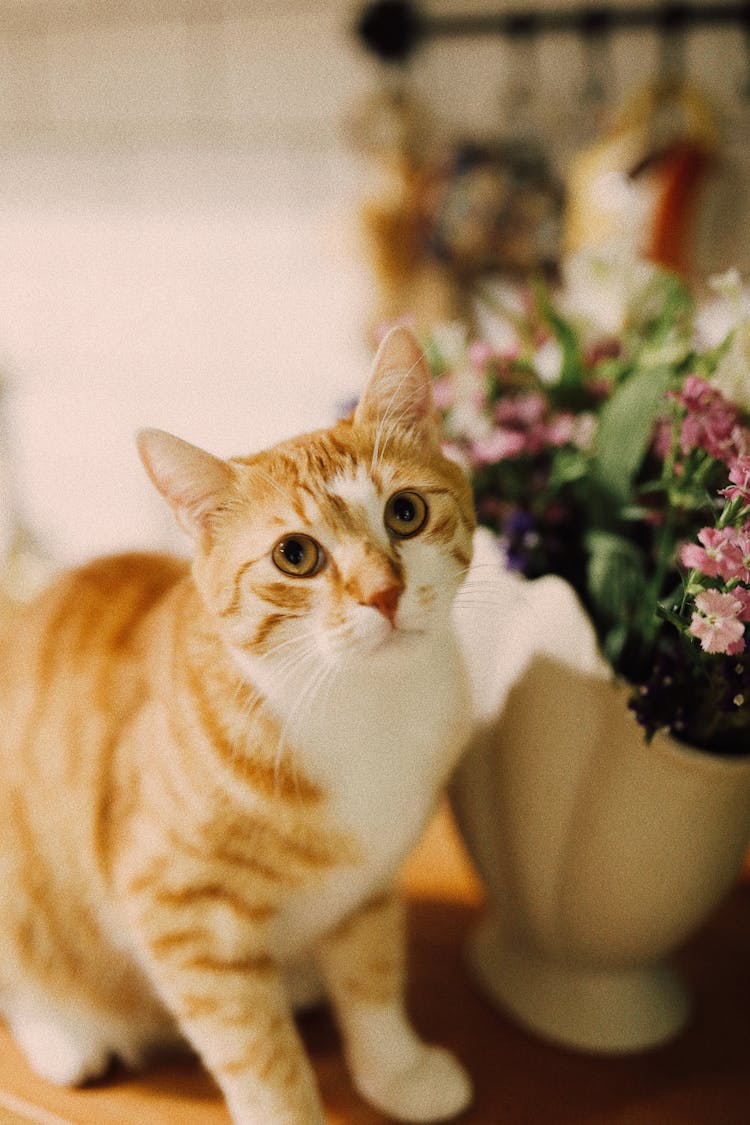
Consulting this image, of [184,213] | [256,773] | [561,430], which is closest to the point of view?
[256,773]

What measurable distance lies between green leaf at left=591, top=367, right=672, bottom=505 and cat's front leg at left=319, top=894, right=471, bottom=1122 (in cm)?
35

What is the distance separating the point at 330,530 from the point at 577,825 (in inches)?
10.7

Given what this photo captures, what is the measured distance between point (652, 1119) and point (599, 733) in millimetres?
249

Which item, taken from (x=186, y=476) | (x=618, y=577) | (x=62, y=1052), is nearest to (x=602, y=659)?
(x=618, y=577)

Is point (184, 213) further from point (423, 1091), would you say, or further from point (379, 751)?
point (423, 1091)

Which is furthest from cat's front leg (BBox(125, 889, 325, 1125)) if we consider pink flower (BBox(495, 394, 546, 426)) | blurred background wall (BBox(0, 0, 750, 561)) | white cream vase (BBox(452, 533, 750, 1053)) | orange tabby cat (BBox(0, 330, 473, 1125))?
blurred background wall (BBox(0, 0, 750, 561))

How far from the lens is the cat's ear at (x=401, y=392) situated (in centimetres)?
57

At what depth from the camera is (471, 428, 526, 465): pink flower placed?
2.24ft

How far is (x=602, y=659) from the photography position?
0.60m

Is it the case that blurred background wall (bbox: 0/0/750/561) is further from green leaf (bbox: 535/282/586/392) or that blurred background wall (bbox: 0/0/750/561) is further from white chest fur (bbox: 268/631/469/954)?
white chest fur (bbox: 268/631/469/954)

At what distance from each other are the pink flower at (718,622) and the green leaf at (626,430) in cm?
18

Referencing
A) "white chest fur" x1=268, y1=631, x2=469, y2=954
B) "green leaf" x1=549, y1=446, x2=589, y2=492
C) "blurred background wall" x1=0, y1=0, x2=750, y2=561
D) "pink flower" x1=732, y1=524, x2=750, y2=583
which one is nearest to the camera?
"pink flower" x1=732, y1=524, x2=750, y2=583

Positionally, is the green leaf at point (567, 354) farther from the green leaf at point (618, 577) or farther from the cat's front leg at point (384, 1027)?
the cat's front leg at point (384, 1027)

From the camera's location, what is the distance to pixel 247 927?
60 cm
